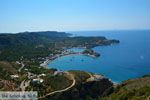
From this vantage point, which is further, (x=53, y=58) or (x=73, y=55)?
(x=73, y=55)

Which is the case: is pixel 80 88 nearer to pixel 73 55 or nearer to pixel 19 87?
pixel 19 87

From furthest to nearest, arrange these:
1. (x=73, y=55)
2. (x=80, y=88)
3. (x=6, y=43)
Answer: (x=6, y=43)
(x=73, y=55)
(x=80, y=88)

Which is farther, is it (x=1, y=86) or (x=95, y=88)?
(x=95, y=88)

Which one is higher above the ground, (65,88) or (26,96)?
(26,96)

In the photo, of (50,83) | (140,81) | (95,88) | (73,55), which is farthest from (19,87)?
(73,55)

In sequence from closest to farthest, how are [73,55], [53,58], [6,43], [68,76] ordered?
[68,76], [53,58], [73,55], [6,43]

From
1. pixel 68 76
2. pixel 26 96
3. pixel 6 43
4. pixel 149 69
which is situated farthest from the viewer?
pixel 6 43

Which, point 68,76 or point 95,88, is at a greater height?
point 68,76

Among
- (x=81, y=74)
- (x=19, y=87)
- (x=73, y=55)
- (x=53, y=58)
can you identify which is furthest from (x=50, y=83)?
(x=73, y=55)

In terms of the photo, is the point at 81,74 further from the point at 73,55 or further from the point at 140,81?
the point at 73,55
